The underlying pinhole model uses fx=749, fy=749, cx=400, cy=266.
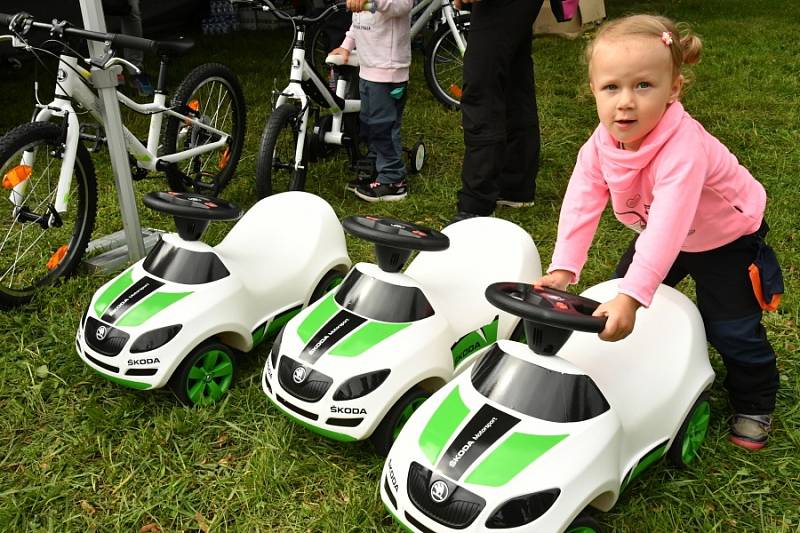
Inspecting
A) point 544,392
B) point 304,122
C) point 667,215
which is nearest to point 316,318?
point 544,392

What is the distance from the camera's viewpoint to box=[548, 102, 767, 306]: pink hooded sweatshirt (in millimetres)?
1617

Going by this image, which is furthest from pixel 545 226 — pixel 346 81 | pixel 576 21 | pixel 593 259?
pixel 576 21

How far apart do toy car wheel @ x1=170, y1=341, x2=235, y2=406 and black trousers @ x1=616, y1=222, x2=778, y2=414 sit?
132cm

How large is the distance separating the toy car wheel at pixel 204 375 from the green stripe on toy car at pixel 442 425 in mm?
825

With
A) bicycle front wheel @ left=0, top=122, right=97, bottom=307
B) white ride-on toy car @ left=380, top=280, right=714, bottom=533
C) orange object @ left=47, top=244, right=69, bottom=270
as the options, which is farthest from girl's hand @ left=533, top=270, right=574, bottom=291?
orange object @ left=47, top=244, right=69, bottom=270

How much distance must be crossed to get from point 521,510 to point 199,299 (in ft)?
3.60

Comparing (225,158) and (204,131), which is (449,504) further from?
(225,158)

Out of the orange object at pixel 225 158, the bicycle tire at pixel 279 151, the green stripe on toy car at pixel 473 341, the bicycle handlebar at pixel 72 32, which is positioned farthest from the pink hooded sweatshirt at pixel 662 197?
the orange object at pixel 225 158

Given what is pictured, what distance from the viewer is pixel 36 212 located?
9.14ft

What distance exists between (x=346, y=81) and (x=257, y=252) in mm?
1771

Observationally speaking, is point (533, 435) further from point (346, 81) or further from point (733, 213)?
point (346, 81)

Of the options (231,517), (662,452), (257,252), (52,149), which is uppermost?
(52,149)

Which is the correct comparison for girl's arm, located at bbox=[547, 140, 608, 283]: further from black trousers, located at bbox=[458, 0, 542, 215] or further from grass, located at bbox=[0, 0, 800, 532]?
black trousers, located at bbox=[458, 0, 542, 215]

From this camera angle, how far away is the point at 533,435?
151 cm
